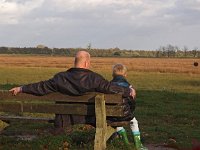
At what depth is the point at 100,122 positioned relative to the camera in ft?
19.3

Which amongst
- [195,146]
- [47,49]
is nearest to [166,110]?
[195,146]

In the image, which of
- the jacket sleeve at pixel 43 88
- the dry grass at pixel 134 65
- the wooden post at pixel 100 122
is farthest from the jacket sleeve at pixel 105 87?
the dry grass at pixel 134 65

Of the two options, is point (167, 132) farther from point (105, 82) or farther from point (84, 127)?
point (105, 82)

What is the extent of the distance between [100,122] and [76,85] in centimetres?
56

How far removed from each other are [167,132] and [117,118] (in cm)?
379

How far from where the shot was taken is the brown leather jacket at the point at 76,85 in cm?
594

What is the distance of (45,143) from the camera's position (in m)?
7.29

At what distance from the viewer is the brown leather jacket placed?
594 centimetres

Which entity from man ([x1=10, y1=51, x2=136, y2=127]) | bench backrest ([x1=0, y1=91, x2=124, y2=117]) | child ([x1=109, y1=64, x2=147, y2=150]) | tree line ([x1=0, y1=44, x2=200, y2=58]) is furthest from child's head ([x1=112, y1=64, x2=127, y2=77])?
tree line ([x1=0, y1=44, x2=200, y2=58])

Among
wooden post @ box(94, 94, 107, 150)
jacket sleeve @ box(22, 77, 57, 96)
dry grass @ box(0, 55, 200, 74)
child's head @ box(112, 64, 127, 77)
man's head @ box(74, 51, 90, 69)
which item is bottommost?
dry grass @ box(0, 55, 200, 74)

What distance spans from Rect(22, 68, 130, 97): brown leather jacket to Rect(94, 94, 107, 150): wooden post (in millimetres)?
183

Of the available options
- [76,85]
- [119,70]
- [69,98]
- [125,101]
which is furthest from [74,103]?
[119,70]

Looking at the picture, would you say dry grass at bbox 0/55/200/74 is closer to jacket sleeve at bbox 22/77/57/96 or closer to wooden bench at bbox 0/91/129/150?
wooden bench at bbox 0/91/129/150

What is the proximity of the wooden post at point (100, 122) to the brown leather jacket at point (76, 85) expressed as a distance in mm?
183
